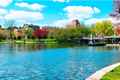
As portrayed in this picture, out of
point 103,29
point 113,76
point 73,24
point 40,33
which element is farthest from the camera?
point 73,24

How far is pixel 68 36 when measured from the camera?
14688 cm

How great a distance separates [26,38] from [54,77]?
12626 centimetres

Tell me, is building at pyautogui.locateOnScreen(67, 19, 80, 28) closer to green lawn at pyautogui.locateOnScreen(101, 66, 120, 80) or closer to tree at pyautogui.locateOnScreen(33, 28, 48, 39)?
tree at pyautogui.locateOnScreen(33, 28, 48, 39)

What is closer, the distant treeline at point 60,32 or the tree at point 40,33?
the distant treeline at point 60,32

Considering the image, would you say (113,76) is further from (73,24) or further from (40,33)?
(73,24)

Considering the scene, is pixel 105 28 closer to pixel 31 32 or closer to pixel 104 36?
pixel 104 36

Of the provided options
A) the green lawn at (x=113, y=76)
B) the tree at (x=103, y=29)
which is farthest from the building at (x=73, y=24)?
the green lawn at (x=113, y=76)

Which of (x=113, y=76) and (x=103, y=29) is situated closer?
(x=113, y=76)

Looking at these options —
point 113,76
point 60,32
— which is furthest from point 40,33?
point 113,76

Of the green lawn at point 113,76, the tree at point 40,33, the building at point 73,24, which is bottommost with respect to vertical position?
the green lawn at point 113,76

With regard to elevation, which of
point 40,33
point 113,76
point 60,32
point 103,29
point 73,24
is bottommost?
point 113,76

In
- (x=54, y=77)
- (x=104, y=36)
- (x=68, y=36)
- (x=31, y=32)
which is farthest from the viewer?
(x=31, y=32)

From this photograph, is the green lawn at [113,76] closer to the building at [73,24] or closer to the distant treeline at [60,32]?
the distant treeline at [60,32]

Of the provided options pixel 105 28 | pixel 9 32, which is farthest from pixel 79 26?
pixel 9 32
